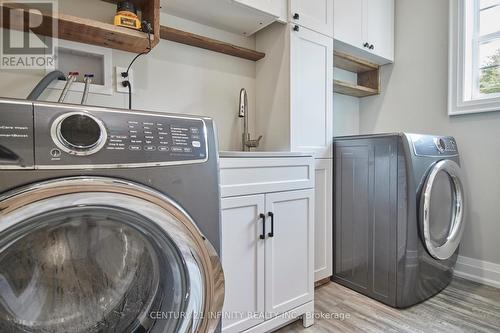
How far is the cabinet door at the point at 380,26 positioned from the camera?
2141mm

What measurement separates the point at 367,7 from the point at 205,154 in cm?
208

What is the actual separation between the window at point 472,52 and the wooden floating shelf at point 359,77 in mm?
567

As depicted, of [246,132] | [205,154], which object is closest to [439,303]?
[246,132]

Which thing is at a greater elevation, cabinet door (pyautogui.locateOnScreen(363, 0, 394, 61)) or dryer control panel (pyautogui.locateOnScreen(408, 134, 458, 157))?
cabinet door (pyautogui.locateOnScreen(363, 0, 394, 61))

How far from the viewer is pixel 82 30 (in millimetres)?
1197

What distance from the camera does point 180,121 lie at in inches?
30.8

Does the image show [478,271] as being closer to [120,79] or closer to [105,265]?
[105,265]

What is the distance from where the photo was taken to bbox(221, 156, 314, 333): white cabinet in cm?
116

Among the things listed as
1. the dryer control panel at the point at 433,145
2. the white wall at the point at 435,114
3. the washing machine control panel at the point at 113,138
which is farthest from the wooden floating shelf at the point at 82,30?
the white wall at the point at 435,114

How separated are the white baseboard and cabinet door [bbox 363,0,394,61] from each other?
5.57 feet

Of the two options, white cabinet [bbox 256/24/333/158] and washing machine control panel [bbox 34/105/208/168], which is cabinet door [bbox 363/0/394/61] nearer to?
white cabinet [bbox 256/24/333/158]

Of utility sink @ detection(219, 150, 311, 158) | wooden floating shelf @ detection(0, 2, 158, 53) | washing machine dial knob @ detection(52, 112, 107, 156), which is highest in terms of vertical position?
wooden floating shelf @ detection(0, 2, 158, 53)

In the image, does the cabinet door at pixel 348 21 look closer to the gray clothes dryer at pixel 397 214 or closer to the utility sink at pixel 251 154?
the gray clothes dryer at pixel 397 214

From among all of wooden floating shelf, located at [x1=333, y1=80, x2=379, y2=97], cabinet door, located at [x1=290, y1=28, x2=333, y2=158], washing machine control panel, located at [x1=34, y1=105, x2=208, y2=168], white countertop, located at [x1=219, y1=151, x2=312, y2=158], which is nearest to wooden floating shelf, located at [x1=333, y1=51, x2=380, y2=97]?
wooden floating shelf, located at [x1=333, y1=80, x2=379, y2=97]
